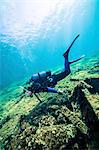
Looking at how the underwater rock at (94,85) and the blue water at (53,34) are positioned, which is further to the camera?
the blue water at (53,34)

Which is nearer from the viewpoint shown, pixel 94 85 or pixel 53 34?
pixel 94 85

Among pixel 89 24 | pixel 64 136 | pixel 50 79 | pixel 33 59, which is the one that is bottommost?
pixel 64 136

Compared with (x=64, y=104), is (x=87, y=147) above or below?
below

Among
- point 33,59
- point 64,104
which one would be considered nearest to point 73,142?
point 64,104

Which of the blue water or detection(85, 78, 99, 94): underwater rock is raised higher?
the blue water

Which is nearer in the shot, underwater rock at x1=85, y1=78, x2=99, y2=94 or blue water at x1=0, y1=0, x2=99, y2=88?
underwater rock at x1=85, y1=78, x2=99, y2=94

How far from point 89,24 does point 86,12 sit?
6437 millimetres

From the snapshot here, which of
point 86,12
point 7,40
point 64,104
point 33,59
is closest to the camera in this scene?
point 64,104

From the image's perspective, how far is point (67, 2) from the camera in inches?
3378

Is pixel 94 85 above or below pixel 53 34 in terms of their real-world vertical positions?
below

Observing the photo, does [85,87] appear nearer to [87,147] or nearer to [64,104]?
[64,104]

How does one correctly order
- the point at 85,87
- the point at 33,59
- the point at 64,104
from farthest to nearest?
the point at 33,59 < the point at 85,87 < the point at 64,104

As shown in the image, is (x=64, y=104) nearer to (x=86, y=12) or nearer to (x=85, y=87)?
(x=85, y=87)

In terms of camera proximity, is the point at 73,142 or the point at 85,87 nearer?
the point at 73,142
